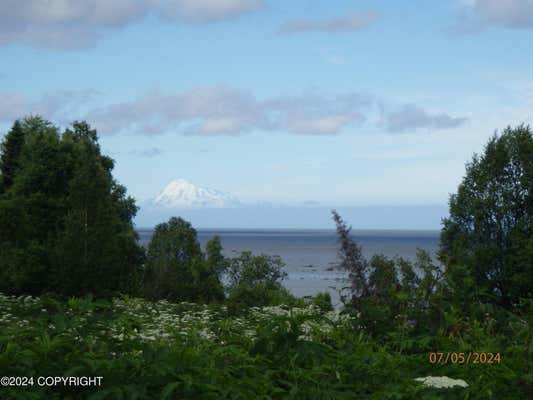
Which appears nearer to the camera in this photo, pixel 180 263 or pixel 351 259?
pixel 351 259

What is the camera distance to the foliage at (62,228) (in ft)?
81.0

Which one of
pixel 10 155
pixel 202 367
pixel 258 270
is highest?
pixel 10 155

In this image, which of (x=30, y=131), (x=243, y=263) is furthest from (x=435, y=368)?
(x=243, y=263)

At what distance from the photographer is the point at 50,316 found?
4.19 m

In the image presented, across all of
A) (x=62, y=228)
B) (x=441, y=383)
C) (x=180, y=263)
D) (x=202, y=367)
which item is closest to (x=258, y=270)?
(x=180, y=263)

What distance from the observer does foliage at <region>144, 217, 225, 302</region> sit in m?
33.4

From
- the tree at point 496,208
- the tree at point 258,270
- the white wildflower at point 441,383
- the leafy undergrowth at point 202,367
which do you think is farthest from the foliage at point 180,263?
the white wildflower at point 441,383

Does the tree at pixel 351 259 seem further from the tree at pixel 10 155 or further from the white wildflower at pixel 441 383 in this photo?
the tree at pixel 10 155

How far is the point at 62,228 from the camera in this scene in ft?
103

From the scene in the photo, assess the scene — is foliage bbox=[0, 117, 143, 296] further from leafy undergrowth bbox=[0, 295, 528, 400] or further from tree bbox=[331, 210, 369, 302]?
leafy undergrowth bbox=[0, 295, 528, 400]
